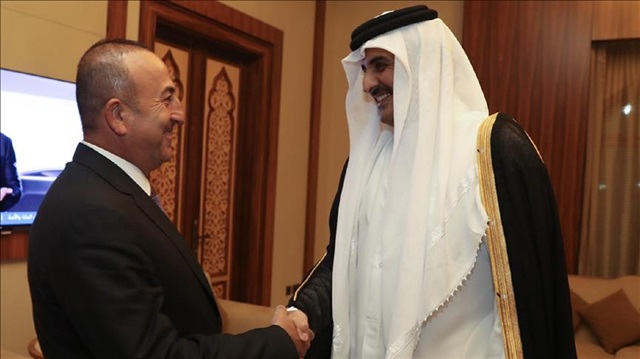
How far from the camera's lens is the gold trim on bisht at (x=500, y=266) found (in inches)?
54.9

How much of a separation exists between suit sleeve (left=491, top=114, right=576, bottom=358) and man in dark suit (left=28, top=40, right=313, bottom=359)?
556mm

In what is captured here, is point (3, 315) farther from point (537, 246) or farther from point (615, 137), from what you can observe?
point (615, 137)

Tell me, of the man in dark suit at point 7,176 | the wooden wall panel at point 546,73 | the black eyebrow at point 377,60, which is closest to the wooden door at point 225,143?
the man in dark suit at point 7,176

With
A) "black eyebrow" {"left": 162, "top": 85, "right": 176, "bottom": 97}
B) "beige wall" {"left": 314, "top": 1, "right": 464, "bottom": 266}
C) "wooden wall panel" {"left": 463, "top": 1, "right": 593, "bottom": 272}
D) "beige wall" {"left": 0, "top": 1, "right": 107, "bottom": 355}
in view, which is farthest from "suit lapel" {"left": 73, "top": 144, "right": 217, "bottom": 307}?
"beige wall" {"left": 314, "top": 1, "right": 464, "bottom": 266}

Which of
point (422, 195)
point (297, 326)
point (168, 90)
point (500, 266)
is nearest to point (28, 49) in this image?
point (168, 90)

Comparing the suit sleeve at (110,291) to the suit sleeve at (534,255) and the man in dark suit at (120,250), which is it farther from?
the suit sleeve at (534,255)

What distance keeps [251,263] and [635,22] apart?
3.41 m

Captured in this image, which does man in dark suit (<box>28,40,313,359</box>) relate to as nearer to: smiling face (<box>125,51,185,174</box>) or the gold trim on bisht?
smiling face (<box>125,51,185,174</box>)

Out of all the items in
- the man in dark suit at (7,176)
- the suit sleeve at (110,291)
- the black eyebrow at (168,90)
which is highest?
the black eyebrow at (168,90)

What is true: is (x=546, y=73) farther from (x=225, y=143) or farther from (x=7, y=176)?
(x=7, y=176)

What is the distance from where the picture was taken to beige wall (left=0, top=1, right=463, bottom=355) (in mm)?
3045

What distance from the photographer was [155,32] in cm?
385

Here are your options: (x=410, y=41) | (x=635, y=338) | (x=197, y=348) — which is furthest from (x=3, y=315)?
(x=635, y=338)

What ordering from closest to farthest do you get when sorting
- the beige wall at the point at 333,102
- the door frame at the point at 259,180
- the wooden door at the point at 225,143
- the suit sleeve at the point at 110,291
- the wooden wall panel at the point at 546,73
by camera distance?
1. the suit sleeve at the point at 110,291
2. the wooden door at the point at 225,143
3. the wooden wall panel at the point at 546,73
4. the door frame at the point at 259,180
5. the beige wall at the point at 333,102
